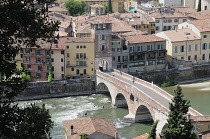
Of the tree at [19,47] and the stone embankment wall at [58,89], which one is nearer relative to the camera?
the tree at [19,47]

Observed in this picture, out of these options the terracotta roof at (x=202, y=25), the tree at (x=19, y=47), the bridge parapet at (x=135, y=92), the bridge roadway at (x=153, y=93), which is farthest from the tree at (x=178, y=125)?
the terracotta roof at (x=202, y=25)

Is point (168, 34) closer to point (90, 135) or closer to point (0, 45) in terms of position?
point (90, 135)

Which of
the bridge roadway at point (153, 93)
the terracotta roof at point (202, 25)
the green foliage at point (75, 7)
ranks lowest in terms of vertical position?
the bridge roadway at point (153, 93)

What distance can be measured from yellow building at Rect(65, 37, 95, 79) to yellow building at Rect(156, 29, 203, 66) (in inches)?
Result: 448

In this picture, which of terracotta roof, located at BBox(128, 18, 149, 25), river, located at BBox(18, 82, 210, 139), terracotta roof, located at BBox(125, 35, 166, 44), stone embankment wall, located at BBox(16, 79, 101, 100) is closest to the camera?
river, located at BBox(18, 82, 210, 139)

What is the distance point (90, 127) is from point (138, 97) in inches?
462

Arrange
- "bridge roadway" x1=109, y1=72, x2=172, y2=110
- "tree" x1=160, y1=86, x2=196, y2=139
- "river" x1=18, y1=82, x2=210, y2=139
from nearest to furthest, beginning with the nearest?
"tree" x1=160, y1=86, x2=196, y2=139, "bridge roadway" x1=109, y1=72, x2=172, y2=110, "river" x1=18, y1=82, x2=210, y2=139

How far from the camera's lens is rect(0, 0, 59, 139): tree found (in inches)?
518

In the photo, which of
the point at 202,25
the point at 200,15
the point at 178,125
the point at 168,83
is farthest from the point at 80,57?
the point at 178,125

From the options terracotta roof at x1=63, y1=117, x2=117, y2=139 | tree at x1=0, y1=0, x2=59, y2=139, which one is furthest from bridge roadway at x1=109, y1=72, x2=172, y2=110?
tree at x1=0, y1=0, x2=59, y2=139

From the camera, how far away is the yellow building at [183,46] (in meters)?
60.9

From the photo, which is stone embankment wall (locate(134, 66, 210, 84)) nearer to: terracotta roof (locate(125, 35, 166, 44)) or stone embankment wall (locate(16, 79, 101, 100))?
terracotta roof (locate(125, 35, 166, 44))

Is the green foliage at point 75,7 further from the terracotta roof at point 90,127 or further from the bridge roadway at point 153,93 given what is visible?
the terracotta roof at point 90,127

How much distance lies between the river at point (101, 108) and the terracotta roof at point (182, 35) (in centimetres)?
713
